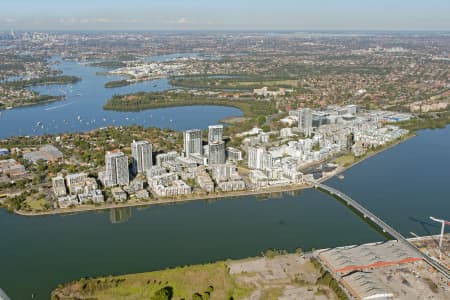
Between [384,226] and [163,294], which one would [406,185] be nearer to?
[384,226]

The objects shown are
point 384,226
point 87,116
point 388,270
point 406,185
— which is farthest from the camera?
point 87,116

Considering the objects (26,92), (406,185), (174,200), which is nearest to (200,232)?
(174,200)

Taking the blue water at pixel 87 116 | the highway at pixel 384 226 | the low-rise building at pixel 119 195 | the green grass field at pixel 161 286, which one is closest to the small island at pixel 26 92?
the blue water at pixel 87 116

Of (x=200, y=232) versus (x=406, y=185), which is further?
(x=406, y=185)

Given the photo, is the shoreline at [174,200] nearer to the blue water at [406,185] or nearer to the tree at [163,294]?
the blue water at [406,185]

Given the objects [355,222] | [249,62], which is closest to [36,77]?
[249,62]

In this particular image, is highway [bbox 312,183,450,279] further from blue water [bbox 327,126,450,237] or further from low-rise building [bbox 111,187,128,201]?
low-rise building [bbox 111,187,128,201]

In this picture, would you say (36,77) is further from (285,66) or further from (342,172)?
(342,172)
